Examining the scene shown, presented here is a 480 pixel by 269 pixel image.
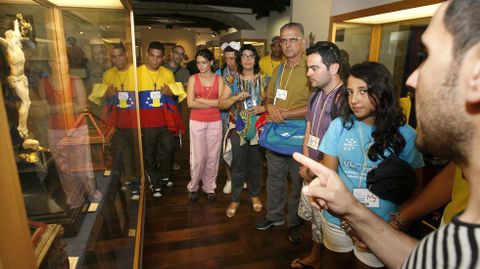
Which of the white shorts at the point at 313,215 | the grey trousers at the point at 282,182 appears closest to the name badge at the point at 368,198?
the white shorts at the point at 313,215

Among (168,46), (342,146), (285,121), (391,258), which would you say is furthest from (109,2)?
(168,46)

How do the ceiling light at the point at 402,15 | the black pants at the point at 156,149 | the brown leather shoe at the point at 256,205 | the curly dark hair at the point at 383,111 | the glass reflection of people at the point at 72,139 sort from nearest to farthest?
the glass reflection of people at the point at 72,139
the curly dark hair at the point at 383,111
the ceiling light at the point at 402,15
the brown leather shoe at the point at 256,205
the black pants at the point at 156,149

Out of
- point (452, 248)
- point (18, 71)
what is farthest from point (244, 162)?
point (452, 248)

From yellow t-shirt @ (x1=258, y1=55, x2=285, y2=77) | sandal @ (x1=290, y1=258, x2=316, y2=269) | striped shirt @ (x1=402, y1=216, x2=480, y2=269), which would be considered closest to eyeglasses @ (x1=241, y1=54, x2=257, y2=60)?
yellow t-shirt @ (x1=258, y1=55, x2=285, y2=77)

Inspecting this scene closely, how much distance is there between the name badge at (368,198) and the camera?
1524mm

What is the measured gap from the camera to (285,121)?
8.11ft

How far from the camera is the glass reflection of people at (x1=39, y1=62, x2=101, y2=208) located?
139 cm

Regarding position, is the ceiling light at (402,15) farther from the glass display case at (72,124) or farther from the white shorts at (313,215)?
the glass display case at (72,124)

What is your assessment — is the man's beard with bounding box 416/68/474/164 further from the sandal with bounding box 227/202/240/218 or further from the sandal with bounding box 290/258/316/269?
the sandal with bounding box 227/202/240/218

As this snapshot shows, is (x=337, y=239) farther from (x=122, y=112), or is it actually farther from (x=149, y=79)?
(x=149, y=79)

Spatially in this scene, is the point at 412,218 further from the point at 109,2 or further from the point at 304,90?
the point at 109,2

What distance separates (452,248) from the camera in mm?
531

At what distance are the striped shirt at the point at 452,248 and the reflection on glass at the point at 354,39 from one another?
2.71m

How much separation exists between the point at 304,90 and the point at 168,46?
11.9m
